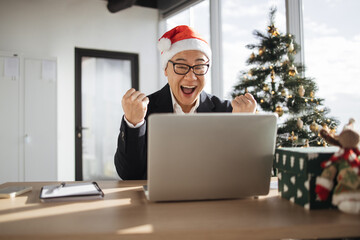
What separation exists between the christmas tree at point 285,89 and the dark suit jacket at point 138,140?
643 millimetres

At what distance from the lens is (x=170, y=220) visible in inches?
33.5

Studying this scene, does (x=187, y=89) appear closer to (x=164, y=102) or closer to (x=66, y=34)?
(x=164, y=102)

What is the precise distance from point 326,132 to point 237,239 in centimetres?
47

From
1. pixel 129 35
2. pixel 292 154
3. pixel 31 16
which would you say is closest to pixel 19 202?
pixel 292 154

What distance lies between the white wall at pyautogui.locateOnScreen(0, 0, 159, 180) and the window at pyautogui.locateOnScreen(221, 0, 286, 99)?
1685 millimetres

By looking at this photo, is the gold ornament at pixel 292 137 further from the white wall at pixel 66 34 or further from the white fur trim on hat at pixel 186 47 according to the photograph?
the white wall at pixel 66 34

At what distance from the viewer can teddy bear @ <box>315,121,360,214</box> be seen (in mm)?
881

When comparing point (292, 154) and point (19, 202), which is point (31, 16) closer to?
Result: point (19, 202)

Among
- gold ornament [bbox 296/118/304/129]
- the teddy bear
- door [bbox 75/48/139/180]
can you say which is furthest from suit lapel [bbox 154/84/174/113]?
door [bbox 75/48/139/180]

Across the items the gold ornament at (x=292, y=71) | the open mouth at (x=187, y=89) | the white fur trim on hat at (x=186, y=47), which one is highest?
the white fur trim on hat at (x=186, y=47)

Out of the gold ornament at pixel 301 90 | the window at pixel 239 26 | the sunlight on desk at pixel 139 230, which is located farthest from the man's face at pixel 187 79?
the window at pixel 239 26

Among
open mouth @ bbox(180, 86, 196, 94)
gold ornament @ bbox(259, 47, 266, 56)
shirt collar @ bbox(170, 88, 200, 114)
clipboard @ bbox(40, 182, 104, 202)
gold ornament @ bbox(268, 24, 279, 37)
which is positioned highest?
gold ornament @ bbox(268, 24, 279, 37)

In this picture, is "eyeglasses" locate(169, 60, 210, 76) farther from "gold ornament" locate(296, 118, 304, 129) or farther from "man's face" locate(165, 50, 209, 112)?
"gold ornament" locate(296, 118, 304, 129)

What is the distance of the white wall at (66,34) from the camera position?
4.39 metres
